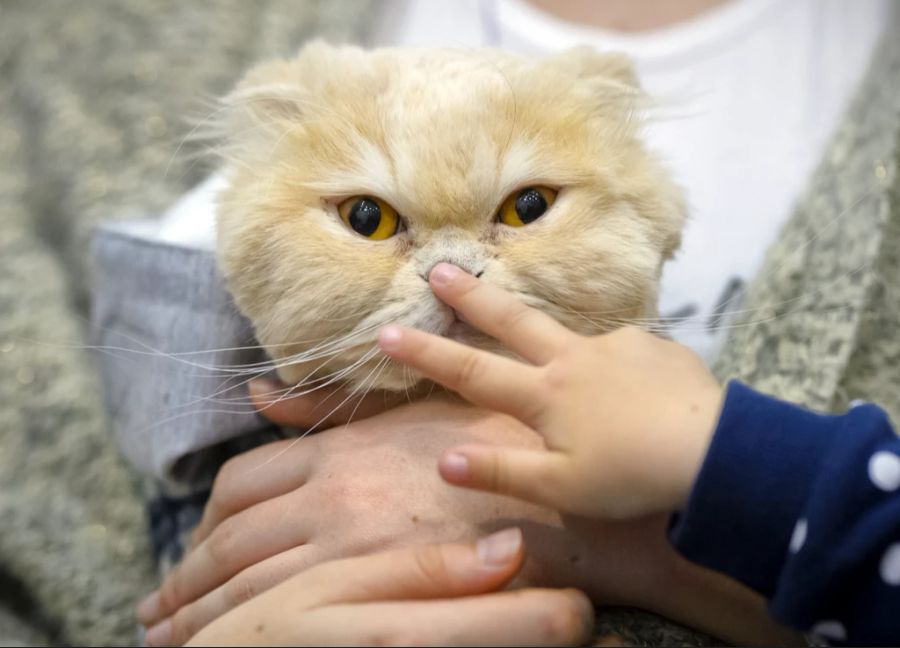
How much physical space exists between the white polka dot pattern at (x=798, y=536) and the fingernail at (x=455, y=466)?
24 cm

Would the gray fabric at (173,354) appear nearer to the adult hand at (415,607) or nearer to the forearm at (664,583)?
the adult hand at (415,607)

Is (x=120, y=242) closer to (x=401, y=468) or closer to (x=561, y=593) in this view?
(x=401, y=468)

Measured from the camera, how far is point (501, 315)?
62 cm

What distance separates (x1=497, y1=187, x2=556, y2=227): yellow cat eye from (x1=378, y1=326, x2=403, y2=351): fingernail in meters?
0.16

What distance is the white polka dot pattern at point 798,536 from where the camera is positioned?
54 centimetres

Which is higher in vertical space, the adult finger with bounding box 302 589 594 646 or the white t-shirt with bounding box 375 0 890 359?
the white t-shirt with bounding box 375 0 890 359

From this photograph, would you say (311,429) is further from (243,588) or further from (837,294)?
(837,294)

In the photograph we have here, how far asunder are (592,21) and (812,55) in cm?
37

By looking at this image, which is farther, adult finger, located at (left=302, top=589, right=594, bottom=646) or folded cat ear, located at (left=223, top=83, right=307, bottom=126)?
folded cat ear, located at (left=223, top=83, right=307, bottom=126)

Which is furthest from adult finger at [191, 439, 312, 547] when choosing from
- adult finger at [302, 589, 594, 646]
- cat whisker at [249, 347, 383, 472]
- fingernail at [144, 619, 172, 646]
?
adult finger at [302, 589, 594, 646]

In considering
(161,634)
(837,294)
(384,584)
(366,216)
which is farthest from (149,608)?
(837,294)

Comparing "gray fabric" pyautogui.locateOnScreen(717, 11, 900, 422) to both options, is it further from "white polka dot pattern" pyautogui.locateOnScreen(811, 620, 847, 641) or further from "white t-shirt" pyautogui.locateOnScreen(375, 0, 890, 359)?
"white polka dot pattern" pyautogui.locateOnScreen(811, 620, 847, 641)

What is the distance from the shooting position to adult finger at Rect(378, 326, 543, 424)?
1.92 feet

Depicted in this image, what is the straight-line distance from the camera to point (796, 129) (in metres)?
1.22
